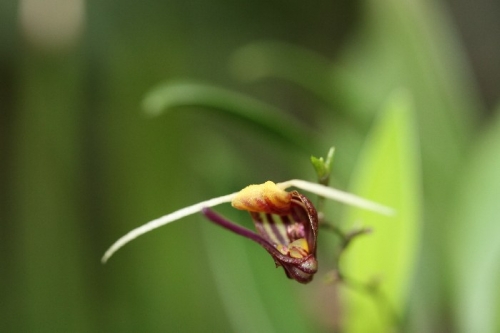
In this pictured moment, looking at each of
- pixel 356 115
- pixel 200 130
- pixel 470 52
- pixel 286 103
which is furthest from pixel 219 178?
pixel 470 52

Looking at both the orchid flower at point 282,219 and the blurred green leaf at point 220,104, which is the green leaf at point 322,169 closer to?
the orchid flower at point 282,219

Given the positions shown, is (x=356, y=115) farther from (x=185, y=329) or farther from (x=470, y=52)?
(x=470, y=52)

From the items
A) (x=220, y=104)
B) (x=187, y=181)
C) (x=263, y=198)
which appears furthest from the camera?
(x=187, y=181)

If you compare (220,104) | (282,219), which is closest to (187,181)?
(220,104)

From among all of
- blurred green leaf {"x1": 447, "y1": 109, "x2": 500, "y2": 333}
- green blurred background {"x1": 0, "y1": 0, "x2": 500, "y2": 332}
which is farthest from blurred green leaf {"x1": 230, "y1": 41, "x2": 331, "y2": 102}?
blurred green leaf {"x1": 447, "y1": 109, "x2": 500, "y2": 333}

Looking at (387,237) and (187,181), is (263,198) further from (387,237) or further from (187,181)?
(187,181)

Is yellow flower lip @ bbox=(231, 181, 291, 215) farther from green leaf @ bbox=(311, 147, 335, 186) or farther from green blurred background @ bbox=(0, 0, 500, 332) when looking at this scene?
green blurred background @ bbox=(0, 0, 500, 332)
